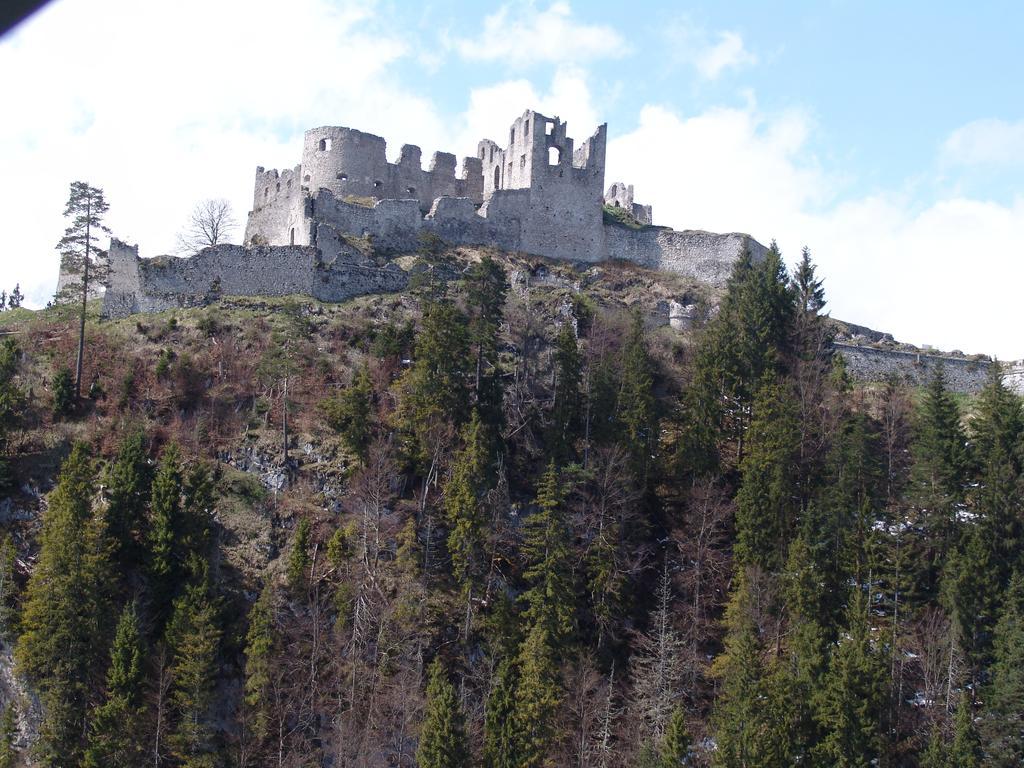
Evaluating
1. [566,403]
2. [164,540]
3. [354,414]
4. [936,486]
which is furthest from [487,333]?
[936,486]

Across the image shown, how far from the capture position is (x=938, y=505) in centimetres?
3875

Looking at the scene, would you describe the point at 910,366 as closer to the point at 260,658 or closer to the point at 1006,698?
the point at 1006,698

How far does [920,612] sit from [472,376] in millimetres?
18222

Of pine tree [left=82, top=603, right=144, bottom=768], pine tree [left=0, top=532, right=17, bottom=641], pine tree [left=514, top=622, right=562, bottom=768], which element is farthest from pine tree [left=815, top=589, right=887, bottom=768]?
pine tree [left=0, top=532, right=17, bottom=641]

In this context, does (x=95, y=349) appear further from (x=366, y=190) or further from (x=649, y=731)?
(x=649, y=731)

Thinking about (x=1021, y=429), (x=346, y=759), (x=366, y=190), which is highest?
(x=366, y=190)

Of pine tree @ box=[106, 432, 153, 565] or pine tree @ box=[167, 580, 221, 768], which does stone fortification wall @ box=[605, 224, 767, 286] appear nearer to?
pine tree @ box=[106, 432, 153, 565]

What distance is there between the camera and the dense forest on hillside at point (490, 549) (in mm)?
32688

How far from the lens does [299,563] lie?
36.0 metres

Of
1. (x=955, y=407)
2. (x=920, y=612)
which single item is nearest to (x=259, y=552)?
(x=920, y=612)

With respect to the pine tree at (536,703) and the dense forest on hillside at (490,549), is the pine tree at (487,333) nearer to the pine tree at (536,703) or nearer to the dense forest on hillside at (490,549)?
the dense forest on hillside at (490,549)

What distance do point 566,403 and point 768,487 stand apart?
26.5 feet

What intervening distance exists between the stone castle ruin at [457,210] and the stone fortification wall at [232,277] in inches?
5.3

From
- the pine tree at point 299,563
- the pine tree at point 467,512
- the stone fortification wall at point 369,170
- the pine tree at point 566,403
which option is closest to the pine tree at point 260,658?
the pine tree at point 299,563
